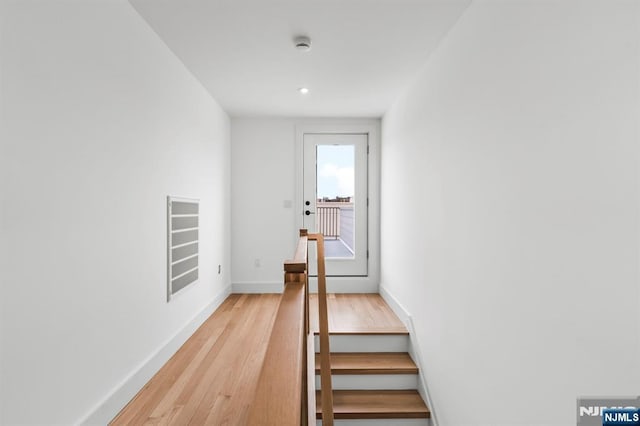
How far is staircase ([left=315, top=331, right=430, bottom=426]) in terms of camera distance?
287cm

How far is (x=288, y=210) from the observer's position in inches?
193

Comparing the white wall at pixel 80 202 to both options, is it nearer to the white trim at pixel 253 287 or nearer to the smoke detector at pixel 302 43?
the smoke detector at pixel 302 43

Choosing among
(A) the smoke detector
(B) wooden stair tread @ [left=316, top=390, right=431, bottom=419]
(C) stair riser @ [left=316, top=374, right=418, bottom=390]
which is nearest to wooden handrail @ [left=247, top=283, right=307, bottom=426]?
(A) the smoke detector

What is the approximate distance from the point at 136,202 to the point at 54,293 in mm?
816

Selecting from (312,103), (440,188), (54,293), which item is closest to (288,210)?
(312,103)

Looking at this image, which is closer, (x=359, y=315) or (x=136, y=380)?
(x=136, y=380)

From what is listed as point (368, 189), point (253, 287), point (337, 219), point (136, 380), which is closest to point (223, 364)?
point (136, 380)

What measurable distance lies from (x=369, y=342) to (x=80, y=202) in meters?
2.54

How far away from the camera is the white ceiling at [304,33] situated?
216 cm

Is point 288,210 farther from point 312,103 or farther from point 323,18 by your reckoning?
point 323,18

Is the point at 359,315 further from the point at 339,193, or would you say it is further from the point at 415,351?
the point at 339,193

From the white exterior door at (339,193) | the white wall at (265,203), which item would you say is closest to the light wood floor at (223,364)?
the white wall at (265,203)

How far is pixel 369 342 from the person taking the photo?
3.36 meters

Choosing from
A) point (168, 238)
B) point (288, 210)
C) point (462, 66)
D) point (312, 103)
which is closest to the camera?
point (462, 66)
